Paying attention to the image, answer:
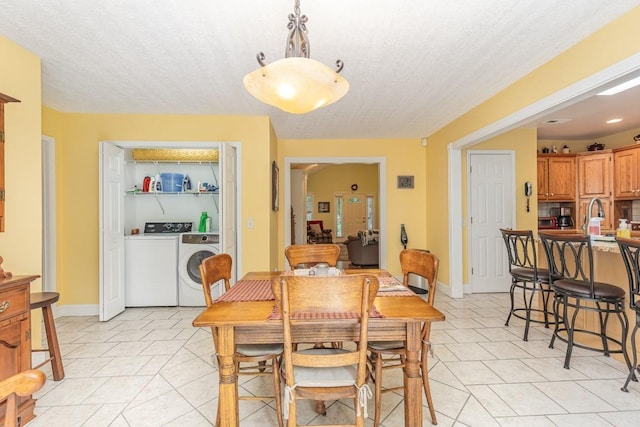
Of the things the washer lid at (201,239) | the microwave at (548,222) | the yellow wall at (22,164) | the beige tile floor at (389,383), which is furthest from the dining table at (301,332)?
the microwave at (548,222)

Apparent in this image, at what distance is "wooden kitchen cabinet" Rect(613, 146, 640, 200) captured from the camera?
4.51 m

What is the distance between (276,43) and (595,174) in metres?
5.48

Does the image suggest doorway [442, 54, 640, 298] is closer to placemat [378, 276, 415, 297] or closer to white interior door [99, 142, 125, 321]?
placemat [378, 276, 415, 297]

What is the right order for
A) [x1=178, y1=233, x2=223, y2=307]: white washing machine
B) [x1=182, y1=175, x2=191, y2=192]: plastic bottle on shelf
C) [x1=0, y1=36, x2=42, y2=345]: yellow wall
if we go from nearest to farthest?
[x1=0, y1=36, x2=42, y2=345]: yellow wall, [x1=178, y1=233, x2=223, y2=307]: white washing machine, [x1=182, y1=175, x2=191, y2=192]: plastic bottle on shelf

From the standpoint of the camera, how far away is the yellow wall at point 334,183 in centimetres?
1244

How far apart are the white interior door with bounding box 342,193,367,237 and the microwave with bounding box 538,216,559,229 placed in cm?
729

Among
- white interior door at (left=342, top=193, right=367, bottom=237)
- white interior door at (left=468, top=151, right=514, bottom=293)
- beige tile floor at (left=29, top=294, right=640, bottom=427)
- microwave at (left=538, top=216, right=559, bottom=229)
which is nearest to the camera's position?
beige tile floor at (left=29, top=294, right=640, bottom=427)

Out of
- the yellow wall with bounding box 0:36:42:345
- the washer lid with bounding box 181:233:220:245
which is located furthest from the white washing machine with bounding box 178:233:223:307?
the yellow wall with bounding box 0:36:42:345

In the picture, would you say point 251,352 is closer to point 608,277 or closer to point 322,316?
point 322,316

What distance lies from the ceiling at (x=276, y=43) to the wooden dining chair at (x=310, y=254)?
150cm

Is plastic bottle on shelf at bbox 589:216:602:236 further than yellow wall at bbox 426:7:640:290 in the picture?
Yes

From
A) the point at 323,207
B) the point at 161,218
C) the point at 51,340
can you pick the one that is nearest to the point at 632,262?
the point at 51,340

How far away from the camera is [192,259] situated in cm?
395

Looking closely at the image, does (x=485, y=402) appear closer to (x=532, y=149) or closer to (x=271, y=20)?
(x=271, y=20)
